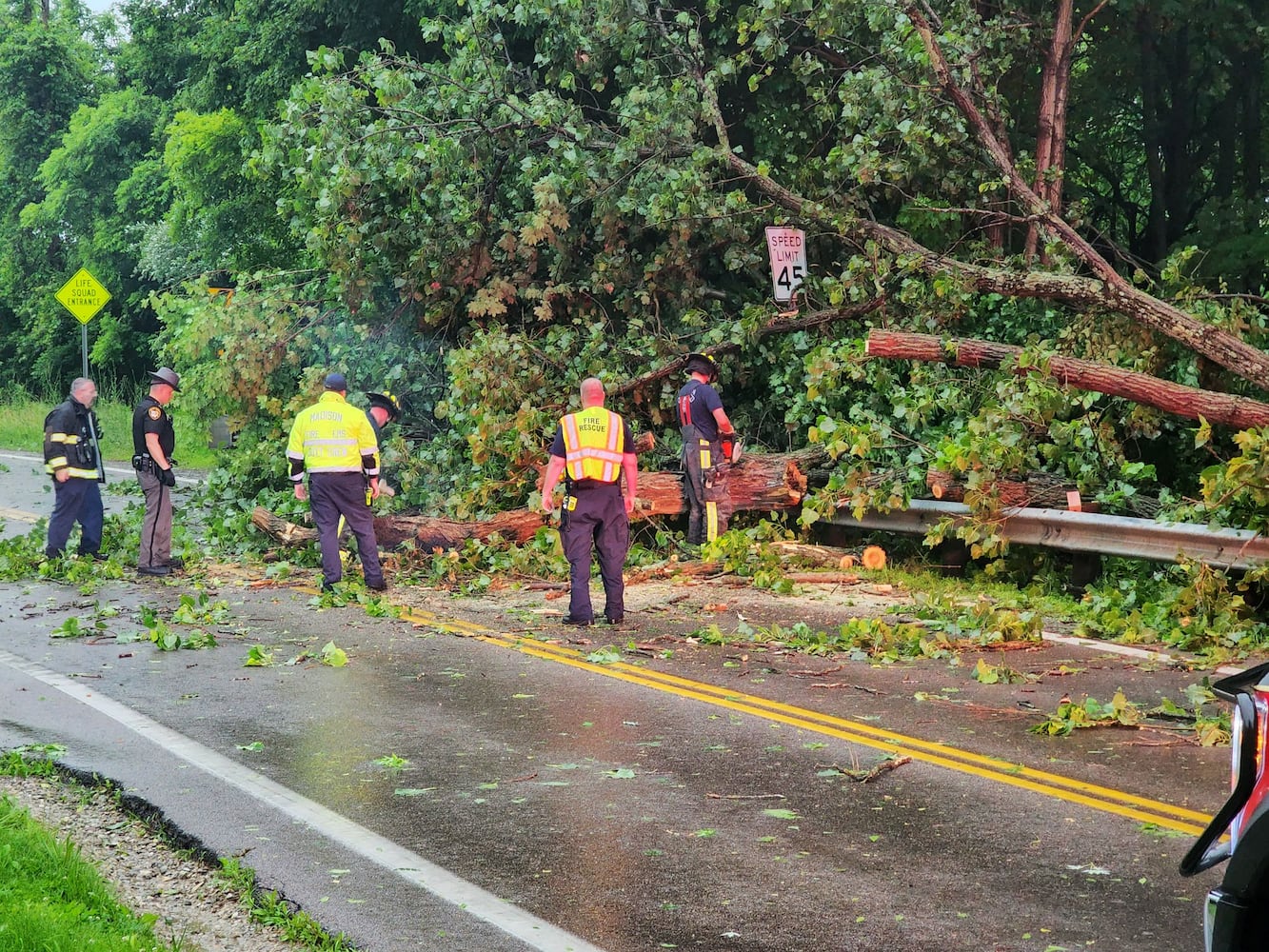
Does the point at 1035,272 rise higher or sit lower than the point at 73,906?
higher

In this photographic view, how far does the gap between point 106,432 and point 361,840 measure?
1085 inches

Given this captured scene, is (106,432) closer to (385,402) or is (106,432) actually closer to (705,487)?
(385,402)

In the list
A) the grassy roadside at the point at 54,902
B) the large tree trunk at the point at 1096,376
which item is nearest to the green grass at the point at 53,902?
the grassy roadside at the point at 54,902

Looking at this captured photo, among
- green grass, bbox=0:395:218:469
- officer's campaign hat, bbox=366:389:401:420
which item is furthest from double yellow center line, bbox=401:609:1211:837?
green grass, bbox=0:395:218:469

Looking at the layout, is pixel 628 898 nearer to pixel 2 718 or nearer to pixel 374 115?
pixel 2 718

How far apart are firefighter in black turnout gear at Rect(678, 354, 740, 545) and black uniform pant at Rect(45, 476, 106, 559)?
222 inches

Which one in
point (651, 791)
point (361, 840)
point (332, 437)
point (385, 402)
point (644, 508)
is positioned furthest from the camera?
point (385, 402)

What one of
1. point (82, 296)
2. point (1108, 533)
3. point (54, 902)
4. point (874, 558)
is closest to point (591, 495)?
point (874, 558)

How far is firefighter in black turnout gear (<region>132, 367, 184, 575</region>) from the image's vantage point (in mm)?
12750

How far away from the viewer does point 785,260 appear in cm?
1312

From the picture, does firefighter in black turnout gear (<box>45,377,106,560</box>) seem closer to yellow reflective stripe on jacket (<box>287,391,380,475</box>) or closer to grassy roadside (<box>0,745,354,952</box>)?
yellow reflective stripe on jacket (<box>287,391,380,475</box>)

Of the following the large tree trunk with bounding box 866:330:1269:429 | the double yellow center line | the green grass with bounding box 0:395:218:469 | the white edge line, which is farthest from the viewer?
the green grass with bounding box 0:395:218:469

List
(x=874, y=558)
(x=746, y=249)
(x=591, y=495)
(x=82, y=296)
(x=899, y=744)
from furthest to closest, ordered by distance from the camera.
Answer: (x=82, y=296) → (x=746, y=249) → (x=874, y=558) → (x=591, y=495) → (x=899, y=744)

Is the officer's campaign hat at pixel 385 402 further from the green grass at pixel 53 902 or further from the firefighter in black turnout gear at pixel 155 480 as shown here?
the green grass at pixel 53 902
